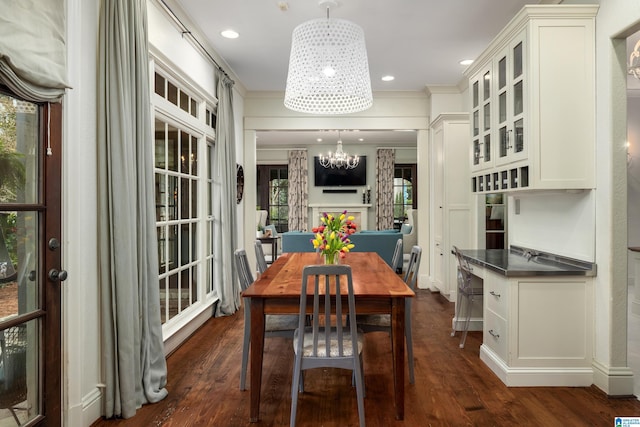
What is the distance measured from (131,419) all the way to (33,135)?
1.61 metres

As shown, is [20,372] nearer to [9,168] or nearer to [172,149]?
[9,168]

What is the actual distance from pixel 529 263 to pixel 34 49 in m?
3.25

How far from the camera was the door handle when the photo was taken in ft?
6.42

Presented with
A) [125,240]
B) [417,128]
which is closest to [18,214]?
[125,240]

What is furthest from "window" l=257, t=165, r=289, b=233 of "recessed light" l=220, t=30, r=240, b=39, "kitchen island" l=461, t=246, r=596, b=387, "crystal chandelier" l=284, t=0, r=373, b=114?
"kitchen island" l=461, t=246, r=596, b=387

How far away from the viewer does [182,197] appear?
3.77m

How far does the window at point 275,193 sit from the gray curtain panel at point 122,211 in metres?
8.57

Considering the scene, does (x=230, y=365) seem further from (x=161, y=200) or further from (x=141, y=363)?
(x=161, y=200)

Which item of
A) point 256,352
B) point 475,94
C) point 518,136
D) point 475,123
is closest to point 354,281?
point 256,352

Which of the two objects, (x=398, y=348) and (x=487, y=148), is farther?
(x=487, y=148)

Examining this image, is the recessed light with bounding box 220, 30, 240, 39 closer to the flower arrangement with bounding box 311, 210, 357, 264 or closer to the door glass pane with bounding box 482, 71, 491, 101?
the flower arrangement with bounding box 311, 210, 357, 264

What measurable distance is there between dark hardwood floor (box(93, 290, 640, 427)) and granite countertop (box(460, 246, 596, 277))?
2.48ft

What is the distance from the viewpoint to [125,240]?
2.37m

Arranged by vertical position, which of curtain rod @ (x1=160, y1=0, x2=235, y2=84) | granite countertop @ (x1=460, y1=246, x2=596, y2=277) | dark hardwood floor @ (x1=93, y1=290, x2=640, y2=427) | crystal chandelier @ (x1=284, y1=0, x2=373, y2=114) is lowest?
dark hardwood floor @ (x1=93, y1=290, x2=640, y2=427)
